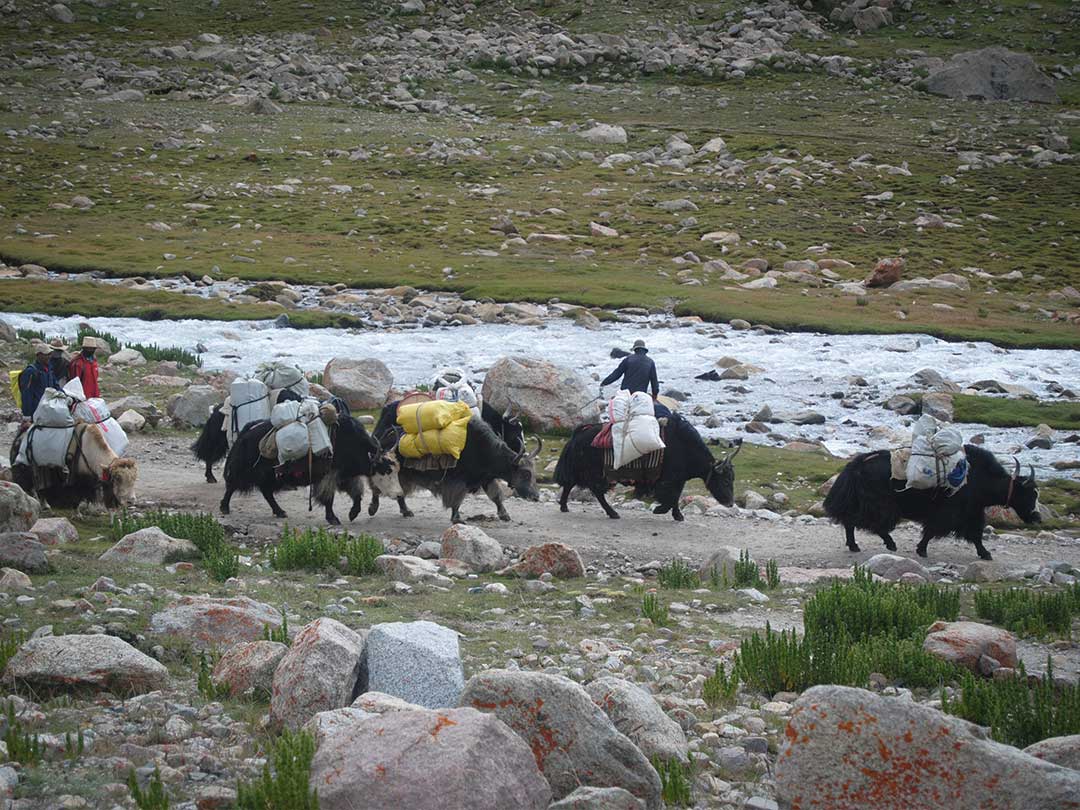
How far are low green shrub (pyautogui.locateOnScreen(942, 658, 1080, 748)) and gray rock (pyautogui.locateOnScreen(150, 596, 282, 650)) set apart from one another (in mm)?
3492

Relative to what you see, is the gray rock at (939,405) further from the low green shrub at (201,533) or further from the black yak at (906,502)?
the low green shrub at (201,533)

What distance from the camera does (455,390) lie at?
11906 mm

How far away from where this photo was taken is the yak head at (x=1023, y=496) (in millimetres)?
11477

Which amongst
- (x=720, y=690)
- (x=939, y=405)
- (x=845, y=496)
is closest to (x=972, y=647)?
(x=720, y=690)

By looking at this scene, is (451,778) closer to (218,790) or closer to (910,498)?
(218,790)

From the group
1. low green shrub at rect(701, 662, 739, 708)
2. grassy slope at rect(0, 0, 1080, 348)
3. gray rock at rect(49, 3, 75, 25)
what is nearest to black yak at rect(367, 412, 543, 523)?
low green shrub at rect(701, 662, 739, 708)

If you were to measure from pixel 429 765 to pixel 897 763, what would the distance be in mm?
1677

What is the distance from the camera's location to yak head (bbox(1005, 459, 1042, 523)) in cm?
1148

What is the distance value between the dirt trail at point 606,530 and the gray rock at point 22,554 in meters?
2.75

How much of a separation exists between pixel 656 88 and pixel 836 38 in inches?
471

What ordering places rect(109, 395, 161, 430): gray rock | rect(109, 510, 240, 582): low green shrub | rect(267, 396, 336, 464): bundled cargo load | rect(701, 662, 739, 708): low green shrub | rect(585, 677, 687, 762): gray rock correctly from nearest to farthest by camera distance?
rect(585, 677, 687, 762): gray rock < rect(701, 662, 739, 708): low green shrub < rect(109, 510, 240, 582): low green shrub < rect(267, 396, 336, 464): bundled cargo load < rect(109, 395, 161, 430): gray rock

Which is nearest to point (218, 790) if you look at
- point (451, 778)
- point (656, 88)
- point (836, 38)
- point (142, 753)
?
point (142, 753)

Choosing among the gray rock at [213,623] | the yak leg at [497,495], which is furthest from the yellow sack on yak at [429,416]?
the gray rock at [213,623]

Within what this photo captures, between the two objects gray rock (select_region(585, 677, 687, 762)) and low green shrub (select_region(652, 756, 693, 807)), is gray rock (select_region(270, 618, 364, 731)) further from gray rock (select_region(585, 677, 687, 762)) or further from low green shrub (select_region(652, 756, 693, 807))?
low green shrub (select_region(652, 756, 693, 807))
